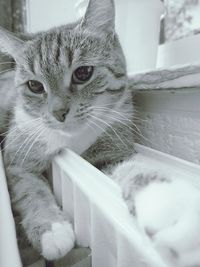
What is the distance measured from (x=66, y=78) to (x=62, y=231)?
1.28ft

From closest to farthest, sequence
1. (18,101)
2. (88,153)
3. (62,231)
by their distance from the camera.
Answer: (62,231)
(88,153)
(18,101)

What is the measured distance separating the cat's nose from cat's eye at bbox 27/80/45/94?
15 cm

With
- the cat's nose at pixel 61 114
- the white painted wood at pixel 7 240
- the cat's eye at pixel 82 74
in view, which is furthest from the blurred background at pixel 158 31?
the white painted wood at pixel 7 240

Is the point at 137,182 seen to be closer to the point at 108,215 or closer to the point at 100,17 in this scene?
the point at 108,215

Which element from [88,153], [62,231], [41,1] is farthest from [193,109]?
[41,1]

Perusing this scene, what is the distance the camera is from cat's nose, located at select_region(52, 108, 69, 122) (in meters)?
0.67

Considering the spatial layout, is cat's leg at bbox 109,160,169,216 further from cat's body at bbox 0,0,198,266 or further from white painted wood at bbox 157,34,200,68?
white painted wood at bbox 157,34,200,68

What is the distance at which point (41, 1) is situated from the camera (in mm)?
1391

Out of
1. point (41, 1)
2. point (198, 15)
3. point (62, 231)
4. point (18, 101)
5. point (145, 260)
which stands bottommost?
point (62, 231)

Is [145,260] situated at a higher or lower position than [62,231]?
higher

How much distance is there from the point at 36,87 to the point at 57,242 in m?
0.46

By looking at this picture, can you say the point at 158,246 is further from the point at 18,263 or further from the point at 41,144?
the point at 41,144

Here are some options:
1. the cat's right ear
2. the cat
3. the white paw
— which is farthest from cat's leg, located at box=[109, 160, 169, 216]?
the cat's right ear

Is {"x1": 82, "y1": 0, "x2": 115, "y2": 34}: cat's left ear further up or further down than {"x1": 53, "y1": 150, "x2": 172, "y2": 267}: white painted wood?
further up
